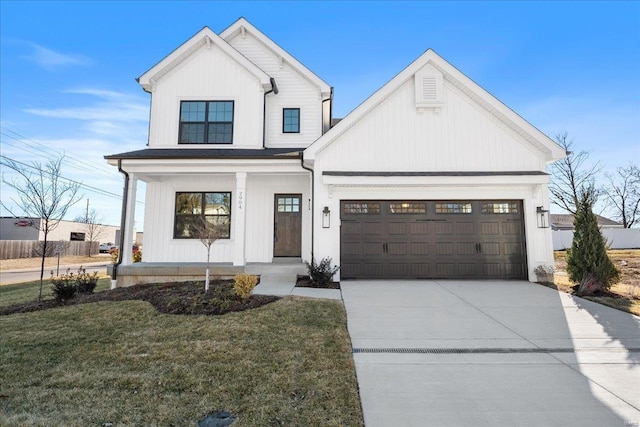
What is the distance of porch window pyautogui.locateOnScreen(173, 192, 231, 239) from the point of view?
10.8 metres

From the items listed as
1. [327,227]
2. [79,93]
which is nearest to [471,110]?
[327,227]

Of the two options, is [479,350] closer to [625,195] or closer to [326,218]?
[326,218]

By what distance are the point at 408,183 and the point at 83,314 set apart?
8786mm

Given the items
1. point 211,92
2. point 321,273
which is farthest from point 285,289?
point 211,92

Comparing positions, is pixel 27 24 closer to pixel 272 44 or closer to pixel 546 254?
pixel 272 44

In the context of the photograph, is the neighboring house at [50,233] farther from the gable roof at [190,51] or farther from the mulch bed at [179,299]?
the mulch bed at [179,299]

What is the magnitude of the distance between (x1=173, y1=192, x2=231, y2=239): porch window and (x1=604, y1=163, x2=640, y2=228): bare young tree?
126 feet

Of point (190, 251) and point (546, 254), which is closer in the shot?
point (546, 254)

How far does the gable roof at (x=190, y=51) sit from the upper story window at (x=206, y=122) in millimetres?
1398

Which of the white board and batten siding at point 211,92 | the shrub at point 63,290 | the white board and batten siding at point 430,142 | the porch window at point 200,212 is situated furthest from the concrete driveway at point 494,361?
the white board and batten siding at point 211,92

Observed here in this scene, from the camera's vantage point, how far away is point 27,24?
491 inches

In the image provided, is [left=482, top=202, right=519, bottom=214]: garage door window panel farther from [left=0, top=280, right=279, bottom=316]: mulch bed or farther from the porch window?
the porch window

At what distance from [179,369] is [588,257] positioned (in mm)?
9968

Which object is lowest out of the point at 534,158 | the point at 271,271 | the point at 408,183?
the point at 271,271
